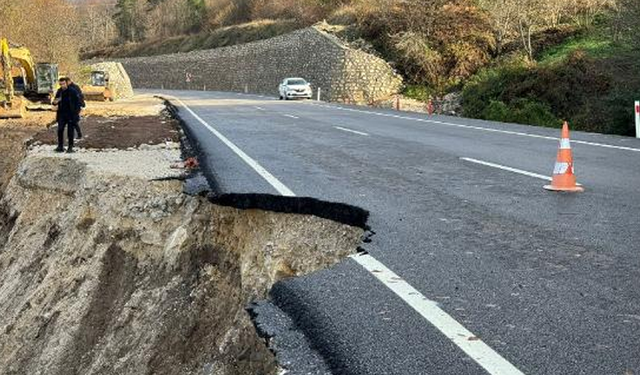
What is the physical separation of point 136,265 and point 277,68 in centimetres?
4612

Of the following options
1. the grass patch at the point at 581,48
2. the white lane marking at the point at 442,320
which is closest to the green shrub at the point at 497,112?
the grass patch at the point at 581,48

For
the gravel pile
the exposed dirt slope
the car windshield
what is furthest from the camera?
the car windshield

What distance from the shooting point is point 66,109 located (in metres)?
13.2

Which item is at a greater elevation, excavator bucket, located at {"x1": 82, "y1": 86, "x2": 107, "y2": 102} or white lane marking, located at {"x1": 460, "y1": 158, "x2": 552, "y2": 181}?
excavator bucket, located at {"x1": 82, "y1": 86, "x2": 107, "y2": 102}

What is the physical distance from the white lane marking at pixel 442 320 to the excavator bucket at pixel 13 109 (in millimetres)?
24356

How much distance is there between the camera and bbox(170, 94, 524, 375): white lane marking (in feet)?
10.4

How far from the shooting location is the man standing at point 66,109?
1328cm

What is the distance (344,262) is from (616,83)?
56.2 feet

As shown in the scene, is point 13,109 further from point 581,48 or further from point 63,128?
point 581,48

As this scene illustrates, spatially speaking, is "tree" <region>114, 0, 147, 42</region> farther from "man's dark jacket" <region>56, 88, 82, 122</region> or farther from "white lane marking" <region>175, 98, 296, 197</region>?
"white lane marking" <region>175, 98, 296, 197</region>

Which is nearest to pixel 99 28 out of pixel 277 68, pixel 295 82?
pixel 277 68

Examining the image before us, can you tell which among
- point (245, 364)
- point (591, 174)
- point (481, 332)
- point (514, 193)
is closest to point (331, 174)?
point (514, 193)

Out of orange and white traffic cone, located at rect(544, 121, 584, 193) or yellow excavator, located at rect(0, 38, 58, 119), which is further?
yellow excavator, located at rect(0, 38, 58, 119)

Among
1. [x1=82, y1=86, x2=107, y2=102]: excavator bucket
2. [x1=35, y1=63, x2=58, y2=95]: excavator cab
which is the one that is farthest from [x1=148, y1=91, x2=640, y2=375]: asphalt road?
[x1=82, y1=86, x2=107, y2=102]: excavator bucket
